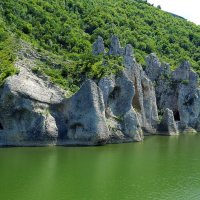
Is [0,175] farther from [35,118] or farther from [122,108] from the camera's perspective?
[122,108]

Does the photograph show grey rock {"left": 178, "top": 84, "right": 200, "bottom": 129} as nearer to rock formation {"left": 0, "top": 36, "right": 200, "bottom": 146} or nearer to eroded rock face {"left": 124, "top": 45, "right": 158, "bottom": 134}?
eroded rock face {"left": 124, "top": 45, "right": 158, "bottom": 134}

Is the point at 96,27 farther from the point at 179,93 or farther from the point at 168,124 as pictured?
the point at 168,124

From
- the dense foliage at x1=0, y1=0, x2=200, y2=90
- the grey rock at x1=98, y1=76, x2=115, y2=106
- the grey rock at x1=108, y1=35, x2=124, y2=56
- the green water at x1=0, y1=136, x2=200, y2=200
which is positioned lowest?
the green water at x1=0, y1=136, x2=200, y2=200

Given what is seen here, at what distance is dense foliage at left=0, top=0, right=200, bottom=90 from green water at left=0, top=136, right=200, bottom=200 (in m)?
18.7

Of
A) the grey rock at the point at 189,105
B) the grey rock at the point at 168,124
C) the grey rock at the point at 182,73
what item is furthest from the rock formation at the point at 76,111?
the grey rock at the point at 182,73

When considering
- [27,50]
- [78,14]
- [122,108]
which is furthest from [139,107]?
[78,14]

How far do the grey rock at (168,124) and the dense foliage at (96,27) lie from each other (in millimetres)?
14700

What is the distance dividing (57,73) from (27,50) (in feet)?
17.7

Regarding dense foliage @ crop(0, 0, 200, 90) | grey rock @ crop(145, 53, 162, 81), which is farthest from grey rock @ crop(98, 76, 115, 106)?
grey rock @ crop(145, 53, 162, 81)

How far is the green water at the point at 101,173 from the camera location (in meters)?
32.8

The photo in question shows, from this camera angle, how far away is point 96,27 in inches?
4023

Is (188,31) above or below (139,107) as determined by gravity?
above

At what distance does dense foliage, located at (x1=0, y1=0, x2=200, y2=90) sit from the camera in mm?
85562

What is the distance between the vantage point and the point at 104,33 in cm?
10050
